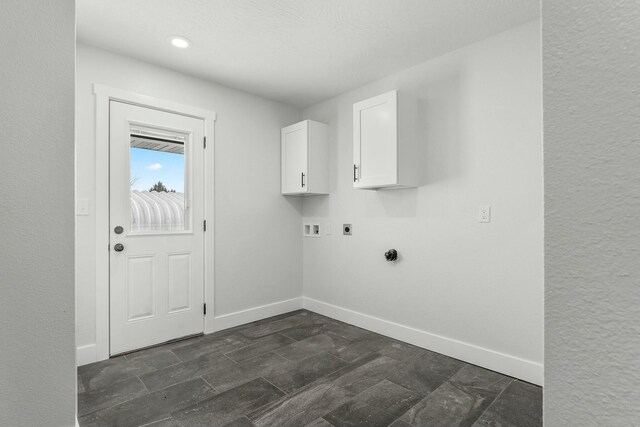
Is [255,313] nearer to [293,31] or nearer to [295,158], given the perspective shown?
[295,158]

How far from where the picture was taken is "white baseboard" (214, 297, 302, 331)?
3299 millimetres

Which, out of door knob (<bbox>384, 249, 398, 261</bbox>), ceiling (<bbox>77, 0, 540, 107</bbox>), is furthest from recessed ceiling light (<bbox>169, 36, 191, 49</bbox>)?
door knob (<bbox>384, 249, 398, 261</bbox>)

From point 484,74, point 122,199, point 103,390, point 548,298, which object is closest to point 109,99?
point 122,199

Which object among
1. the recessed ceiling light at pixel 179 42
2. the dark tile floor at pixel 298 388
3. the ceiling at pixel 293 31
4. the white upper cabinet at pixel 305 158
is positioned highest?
the ceiling at pixel 293 31

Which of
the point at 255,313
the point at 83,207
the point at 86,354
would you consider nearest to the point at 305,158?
the point at 255,313

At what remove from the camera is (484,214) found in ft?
8.23

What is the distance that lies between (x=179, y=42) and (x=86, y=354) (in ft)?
8.25

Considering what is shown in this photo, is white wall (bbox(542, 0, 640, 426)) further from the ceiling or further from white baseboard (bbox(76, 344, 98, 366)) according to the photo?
white baseboard (bbox(76, 344, 98, 366))

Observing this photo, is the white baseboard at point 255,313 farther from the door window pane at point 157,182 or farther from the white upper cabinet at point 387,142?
the white upper cabinet at point 387,142

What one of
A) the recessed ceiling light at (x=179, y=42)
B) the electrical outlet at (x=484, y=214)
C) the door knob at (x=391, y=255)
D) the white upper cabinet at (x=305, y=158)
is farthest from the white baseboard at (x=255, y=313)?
the recessed ceiling light at (x=179, y=42)

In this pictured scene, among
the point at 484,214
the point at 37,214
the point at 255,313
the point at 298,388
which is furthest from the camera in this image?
the point at 255,313

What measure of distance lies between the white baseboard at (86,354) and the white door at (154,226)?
141mm

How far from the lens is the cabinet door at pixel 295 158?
3580 millimetres

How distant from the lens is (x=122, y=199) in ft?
8.99
